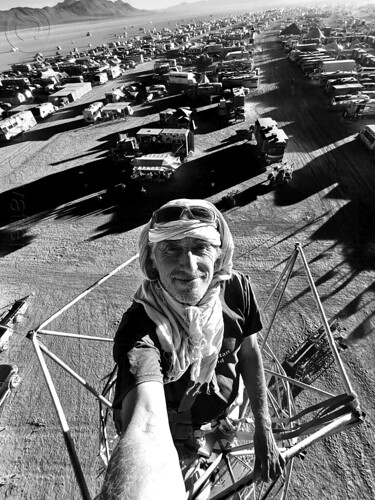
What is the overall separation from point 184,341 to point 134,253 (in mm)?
13294

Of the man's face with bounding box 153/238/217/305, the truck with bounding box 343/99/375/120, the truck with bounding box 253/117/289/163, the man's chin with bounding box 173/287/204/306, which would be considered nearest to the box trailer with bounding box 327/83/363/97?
the truck with bounding box 343/99/375/120

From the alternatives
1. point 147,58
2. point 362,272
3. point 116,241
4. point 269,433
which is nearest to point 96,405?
point 269,433

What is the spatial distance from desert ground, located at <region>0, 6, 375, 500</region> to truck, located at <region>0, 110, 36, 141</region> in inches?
59.6

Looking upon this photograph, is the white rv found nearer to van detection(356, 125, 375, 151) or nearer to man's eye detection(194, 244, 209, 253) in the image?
van detection(356, 125, 375, 151)

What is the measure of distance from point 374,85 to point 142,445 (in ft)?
151

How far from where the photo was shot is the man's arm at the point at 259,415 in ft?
10.5

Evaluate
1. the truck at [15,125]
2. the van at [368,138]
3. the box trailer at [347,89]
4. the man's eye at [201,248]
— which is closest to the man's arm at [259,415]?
the man's eye at [201,248]

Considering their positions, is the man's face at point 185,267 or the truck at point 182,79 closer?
the man's face at point 185,267

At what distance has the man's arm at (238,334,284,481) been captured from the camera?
320cm

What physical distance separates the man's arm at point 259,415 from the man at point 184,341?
0.04ft

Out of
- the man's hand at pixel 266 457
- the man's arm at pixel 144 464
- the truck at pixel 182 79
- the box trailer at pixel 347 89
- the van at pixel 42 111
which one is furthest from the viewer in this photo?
the truck at pixel 182 79

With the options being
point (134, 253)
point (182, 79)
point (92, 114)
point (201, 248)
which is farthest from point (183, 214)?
point (182, 79)

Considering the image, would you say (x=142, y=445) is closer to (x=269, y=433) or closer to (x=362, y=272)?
(x=269, y=433)

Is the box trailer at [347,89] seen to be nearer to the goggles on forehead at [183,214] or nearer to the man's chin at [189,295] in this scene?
the goggles on forehead at [183,214]
